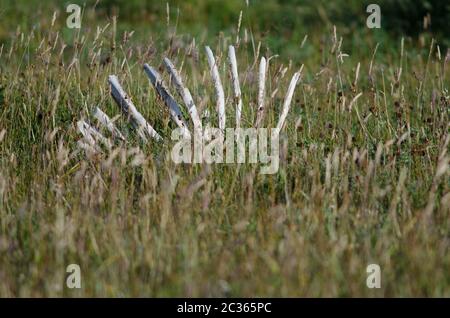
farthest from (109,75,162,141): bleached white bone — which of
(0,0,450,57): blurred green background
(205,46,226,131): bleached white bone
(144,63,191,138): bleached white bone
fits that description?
(0,0,450,57): blurred green background

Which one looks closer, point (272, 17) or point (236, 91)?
point (236, 91)

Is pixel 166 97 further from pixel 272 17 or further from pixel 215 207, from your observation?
pixel 272 17

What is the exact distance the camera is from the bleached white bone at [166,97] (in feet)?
14.6

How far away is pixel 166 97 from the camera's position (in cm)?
452

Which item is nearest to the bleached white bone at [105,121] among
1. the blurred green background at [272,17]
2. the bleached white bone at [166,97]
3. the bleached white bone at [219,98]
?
the bleached white bone at [166,97]

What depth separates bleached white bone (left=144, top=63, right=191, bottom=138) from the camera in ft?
14.6

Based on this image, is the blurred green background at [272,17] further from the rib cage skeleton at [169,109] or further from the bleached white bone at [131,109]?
the bleached white bone at [131,109]

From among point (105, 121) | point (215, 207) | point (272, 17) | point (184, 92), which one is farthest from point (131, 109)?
point (272, 17)

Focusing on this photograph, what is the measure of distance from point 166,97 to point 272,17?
13.4 ft

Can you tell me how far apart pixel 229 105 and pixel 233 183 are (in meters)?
0.98

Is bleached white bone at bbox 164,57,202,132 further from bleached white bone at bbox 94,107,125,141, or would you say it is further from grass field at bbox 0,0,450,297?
bleached white bone at bbox 94,107,125,141

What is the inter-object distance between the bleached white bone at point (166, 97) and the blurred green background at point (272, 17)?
2599 millimetres

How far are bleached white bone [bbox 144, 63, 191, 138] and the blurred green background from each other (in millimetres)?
2599
